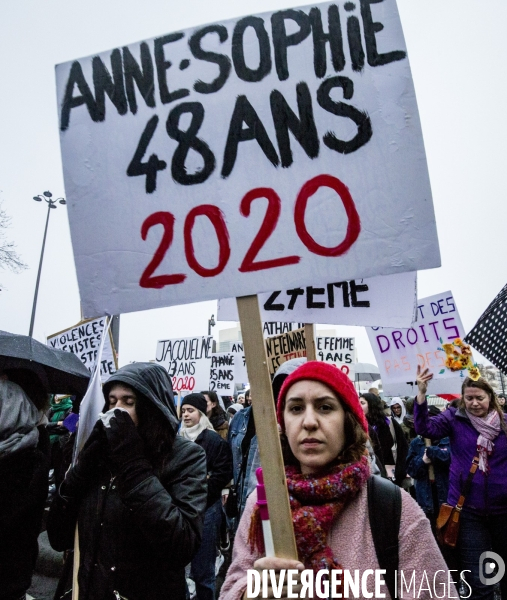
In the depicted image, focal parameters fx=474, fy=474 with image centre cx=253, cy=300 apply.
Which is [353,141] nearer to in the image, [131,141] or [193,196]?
[193,196]

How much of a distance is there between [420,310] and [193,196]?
468 centimetres

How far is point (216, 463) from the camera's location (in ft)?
14.8

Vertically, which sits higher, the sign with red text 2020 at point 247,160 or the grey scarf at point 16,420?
the sign with red text 2020 at point 247,160

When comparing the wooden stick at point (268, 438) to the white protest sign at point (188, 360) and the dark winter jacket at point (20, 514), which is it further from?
the white protest sign at point (188, 360)

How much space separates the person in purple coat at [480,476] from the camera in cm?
349

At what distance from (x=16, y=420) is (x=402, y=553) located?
2.18 metres

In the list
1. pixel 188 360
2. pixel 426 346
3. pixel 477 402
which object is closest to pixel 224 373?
pixel 188 360

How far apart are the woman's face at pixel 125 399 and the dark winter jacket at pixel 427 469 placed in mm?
3604

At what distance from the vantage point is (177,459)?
2301 millimetres

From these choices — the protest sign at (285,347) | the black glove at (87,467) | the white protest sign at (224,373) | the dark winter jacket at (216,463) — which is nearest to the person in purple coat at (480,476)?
the protest sign at (285,347)

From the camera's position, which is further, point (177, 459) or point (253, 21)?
point (177, 459)

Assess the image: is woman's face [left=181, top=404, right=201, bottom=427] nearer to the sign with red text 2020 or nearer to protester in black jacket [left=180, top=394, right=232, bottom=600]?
protester in black jacket [left=180, top=394, right=232, bottom=600]

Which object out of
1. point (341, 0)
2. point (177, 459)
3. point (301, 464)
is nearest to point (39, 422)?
point (177, 459)

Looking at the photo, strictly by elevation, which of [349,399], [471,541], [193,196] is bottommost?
[471,541]
